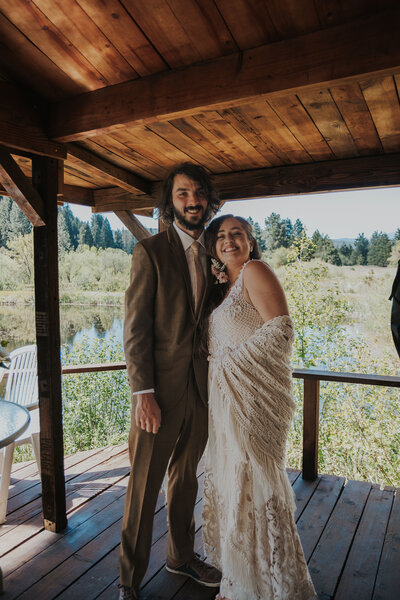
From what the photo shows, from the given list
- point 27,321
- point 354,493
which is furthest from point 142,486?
point 27,321

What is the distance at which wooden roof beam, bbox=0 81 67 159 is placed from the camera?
1957mm

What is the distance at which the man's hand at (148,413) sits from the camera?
68.4 inches

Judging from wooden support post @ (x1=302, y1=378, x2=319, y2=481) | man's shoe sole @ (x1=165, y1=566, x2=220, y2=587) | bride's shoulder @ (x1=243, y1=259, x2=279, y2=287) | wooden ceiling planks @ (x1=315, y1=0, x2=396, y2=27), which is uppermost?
wooden ceiling planks @ (x1=315, y1=0, x2=396, y2=27)

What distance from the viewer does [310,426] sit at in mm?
2953

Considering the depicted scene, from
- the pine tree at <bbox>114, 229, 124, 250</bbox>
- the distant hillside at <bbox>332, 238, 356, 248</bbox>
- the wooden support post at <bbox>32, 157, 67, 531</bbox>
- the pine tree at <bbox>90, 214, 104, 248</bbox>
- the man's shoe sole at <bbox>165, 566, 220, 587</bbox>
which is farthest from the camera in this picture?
the pine tree at <bbox>114, 229, 124, 250</bbox>

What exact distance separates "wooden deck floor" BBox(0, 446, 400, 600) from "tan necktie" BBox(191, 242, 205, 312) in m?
1.25

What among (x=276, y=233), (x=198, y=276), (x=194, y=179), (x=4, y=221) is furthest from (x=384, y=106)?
(x=4, y=221)

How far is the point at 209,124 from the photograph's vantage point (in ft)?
7.69

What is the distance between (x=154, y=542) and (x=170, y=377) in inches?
40.4

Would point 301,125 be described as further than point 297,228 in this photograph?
No

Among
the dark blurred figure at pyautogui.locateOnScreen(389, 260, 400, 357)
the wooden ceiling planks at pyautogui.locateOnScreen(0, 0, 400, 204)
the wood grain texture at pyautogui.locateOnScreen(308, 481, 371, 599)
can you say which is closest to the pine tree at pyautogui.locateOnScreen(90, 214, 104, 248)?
the wooden ceiling planks at pyautogui.locateOnScreen(0, 0, 400, 204)

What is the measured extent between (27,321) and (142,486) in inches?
383

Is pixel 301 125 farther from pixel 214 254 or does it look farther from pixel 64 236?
pixel 64 236

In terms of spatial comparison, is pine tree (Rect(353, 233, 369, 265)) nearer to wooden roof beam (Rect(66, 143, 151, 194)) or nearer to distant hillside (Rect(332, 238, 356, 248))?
distant hillside (Rect(332, 238, 356, 248))
